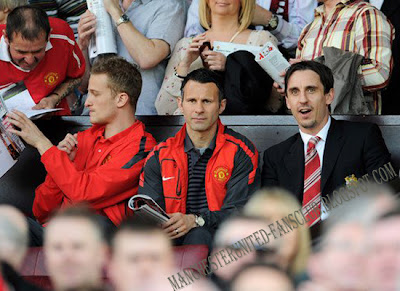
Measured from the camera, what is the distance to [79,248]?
1.28 meters

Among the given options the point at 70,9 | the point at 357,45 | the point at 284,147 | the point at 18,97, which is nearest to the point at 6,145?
the point at 18,97

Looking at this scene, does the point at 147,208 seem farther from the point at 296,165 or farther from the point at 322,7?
the point at 322,7

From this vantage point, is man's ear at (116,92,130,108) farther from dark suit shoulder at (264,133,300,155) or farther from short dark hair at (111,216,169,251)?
short dark hair at (111,216,169,251)

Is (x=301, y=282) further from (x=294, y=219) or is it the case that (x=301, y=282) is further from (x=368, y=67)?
(x=368, y=67)

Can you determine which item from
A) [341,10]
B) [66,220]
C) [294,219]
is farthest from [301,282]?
[341,10]

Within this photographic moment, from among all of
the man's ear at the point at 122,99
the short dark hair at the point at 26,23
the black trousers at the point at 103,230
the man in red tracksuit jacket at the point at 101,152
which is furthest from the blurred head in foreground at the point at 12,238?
the short dark hair at the point at 26,23

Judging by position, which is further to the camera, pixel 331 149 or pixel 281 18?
pixel 281 18

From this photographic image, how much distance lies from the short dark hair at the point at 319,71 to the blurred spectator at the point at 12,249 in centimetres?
187

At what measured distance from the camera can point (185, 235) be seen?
2619mm

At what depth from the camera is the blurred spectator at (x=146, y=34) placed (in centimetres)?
386

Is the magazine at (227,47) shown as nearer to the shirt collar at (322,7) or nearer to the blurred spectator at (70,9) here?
the shirt collar at (322,7)

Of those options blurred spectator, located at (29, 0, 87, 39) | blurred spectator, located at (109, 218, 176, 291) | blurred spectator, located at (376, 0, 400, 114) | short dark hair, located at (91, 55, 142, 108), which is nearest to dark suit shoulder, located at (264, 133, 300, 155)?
short dark hair, located at (91, 55, 142, 108)

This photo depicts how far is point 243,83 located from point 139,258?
228cm

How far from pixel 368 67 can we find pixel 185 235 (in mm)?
1322
